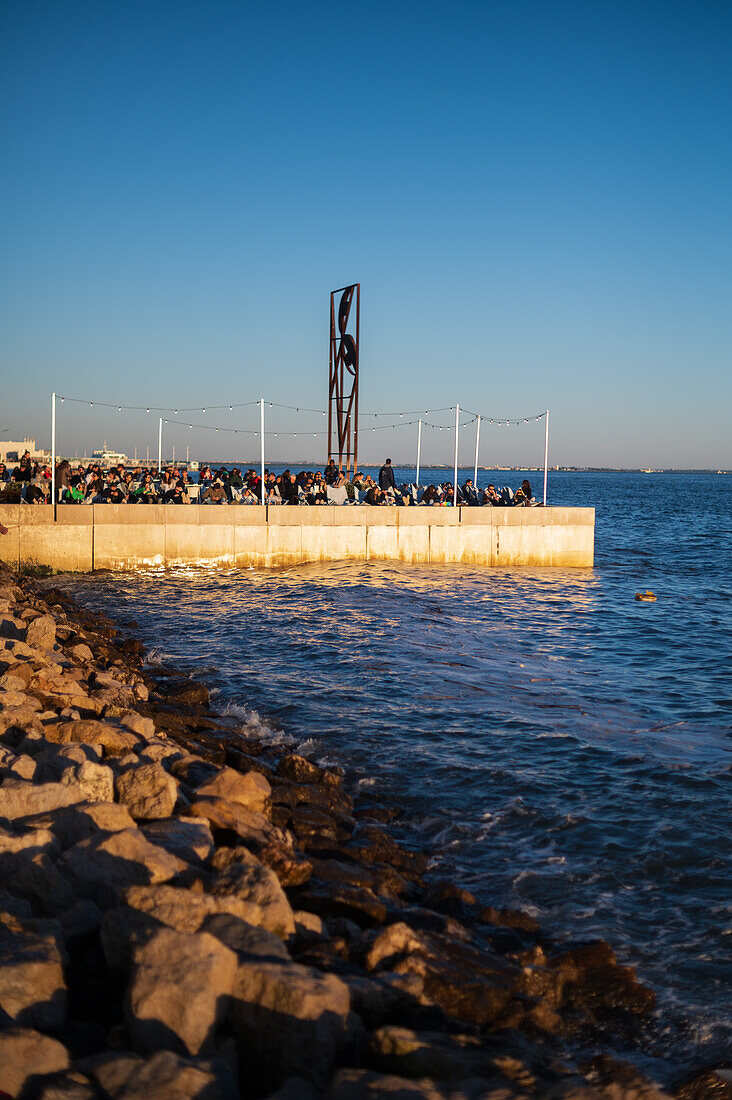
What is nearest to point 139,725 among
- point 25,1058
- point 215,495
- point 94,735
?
point 94,735

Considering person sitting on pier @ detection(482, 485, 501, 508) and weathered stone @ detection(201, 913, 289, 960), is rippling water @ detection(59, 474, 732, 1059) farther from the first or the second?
person sitting on pier @ detection(482, 485, 501, 508)

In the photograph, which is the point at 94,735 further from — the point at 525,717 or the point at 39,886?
the point at 525,717

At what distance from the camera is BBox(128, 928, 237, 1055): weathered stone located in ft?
10.2

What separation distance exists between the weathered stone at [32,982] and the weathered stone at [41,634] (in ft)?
24.6

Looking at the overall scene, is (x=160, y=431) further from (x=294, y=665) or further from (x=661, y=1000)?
(x=661, y=1000)

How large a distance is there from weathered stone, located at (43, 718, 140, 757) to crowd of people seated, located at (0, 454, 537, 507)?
54.0 feet

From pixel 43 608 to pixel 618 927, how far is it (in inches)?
460

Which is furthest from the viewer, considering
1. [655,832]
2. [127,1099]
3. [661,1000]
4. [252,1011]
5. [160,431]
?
[160,431]

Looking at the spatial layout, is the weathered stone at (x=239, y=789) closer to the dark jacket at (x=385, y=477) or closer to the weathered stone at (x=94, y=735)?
the weathered stone at (x=94, y=735)

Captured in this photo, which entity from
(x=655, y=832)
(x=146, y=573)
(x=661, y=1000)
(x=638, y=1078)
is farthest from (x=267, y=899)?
(x=146, y=573)

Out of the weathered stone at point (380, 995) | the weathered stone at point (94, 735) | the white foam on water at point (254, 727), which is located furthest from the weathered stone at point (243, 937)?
the white foam on water at point (254, 727)

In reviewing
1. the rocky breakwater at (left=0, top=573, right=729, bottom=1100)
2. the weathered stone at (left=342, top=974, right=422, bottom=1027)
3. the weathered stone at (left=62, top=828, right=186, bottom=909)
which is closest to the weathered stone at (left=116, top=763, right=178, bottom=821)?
the rocky breakwater at (left=0, top=573, right=729, bottom=1100)

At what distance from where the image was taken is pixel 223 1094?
9.45 feet

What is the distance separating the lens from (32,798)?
4930mm
